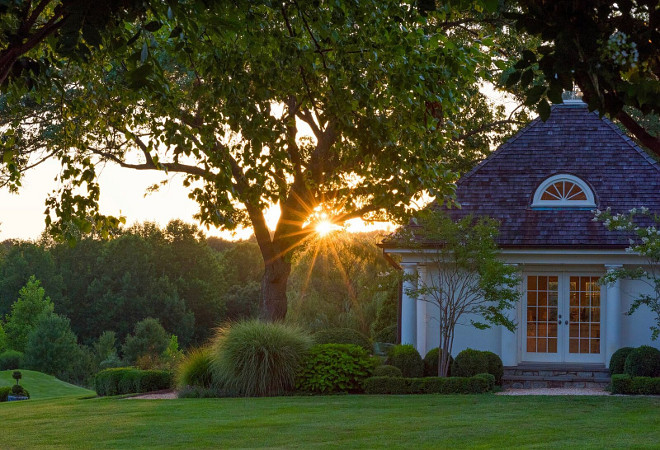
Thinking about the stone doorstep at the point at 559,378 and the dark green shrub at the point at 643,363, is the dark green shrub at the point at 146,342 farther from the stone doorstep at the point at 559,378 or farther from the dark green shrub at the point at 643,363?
the dark green shrub at the point at 643,363

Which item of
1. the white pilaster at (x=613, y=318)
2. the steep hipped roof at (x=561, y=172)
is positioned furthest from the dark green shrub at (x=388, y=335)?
the white pilaster at (x=613, y=318)

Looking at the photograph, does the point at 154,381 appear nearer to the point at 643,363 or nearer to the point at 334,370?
the point at 334,370

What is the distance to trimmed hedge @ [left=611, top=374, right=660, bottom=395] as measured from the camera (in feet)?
49.4

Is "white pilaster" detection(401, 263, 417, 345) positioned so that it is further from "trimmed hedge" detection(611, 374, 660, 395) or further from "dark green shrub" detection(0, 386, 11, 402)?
"dark green shrub" detection(0, 386, 11, 402)

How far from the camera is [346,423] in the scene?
→ 37.4ft

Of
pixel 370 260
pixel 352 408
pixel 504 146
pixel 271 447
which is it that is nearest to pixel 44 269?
pixel 370 260

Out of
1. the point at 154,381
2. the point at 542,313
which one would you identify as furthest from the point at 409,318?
the point at 154,381

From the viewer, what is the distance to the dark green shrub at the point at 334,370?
16.1 m

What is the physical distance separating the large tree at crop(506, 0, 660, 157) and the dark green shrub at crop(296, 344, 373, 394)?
12844mm

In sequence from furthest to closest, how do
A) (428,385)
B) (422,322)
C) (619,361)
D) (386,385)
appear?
(422,322) → (619,361) → (386,385) → (428,385)

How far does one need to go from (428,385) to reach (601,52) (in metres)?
13.0

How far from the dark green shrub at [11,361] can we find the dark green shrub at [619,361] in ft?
89.0

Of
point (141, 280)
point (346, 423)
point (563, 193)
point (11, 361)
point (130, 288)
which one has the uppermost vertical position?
point (563, 193)

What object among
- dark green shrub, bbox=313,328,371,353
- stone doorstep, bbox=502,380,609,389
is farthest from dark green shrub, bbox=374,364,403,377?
stone doorstep, bbox=502,380,609,389
